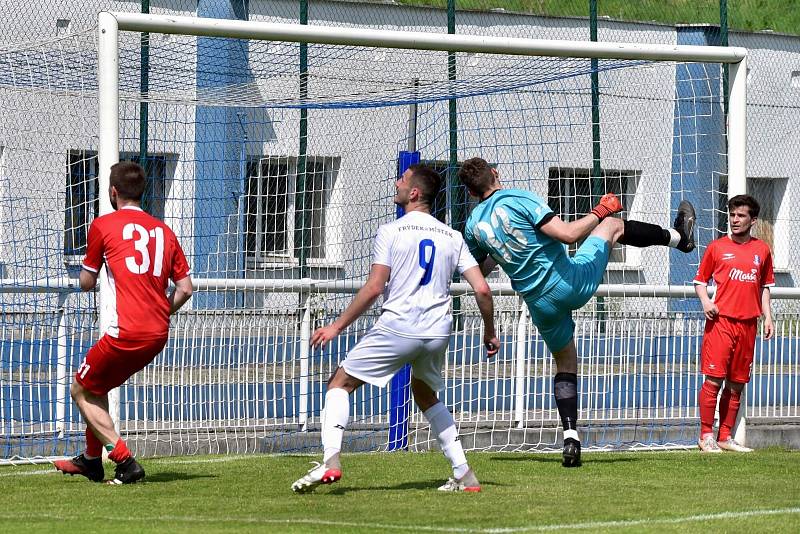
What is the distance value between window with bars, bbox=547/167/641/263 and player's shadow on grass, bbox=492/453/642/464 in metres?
2.71

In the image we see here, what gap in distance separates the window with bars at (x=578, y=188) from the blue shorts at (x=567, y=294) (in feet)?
10.1

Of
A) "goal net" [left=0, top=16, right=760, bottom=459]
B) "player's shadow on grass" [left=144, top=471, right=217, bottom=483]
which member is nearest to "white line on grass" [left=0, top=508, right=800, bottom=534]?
"player's shadow on grass" [left=144, top=471, right=217, bottom=483]

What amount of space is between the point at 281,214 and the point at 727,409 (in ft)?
13.5

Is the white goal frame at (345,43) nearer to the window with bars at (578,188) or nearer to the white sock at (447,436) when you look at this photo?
the window with bars at (578,188)

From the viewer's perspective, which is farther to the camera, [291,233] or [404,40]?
[291,233]

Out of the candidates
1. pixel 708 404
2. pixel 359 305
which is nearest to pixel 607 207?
pixel 708 404

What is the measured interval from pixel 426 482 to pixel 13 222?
510 centimetres

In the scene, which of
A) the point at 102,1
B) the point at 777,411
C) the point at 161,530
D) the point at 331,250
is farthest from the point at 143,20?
the point at 102,1

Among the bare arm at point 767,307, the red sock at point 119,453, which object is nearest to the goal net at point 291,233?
the bare arm at point 767,307

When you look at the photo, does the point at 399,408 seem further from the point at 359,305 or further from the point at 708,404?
the point at 359,305

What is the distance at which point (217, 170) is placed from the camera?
39.8 ft

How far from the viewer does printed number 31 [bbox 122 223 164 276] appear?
26.9ft

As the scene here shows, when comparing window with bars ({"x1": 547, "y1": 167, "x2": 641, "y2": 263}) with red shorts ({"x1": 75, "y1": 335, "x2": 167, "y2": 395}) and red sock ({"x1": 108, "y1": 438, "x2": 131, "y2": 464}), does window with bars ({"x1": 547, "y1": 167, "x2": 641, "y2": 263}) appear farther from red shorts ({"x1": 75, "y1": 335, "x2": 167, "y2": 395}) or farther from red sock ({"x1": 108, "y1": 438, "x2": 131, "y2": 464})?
red sock ({"x1": 108, "y1": 438, "x2": 131, "y2": 464})

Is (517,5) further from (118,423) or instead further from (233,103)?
(118,423)
